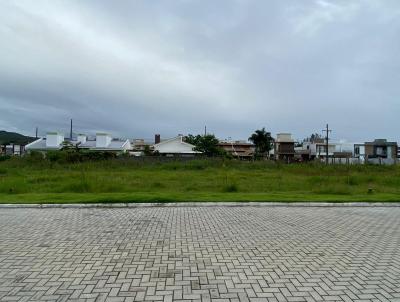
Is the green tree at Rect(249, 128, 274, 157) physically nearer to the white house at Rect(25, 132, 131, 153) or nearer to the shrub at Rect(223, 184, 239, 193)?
the white house at Rect(25, 132, 131, 153)

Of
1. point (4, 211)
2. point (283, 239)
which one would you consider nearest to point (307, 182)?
point (283, 239)

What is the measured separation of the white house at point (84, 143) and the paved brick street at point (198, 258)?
52.4 meters

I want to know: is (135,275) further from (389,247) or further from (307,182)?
(307,182)

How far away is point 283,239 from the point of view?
6.95 meters

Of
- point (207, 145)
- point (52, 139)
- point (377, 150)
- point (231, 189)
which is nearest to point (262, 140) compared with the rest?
point (207, 145)

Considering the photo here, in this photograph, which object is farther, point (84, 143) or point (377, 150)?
point (377, 150)

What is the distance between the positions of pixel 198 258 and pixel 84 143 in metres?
61.4

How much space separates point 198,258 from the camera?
218 inches

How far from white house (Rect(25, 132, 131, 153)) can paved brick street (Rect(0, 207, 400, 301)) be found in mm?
52369

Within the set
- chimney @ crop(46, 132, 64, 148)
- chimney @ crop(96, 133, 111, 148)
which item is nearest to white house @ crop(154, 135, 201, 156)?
chimney @ crop(96, 133, 111, 148)

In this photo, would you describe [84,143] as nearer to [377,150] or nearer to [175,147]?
[175,147]

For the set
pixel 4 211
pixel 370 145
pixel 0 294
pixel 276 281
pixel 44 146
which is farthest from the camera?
pixel 370 145

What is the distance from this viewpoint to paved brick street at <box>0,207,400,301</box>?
4.20 metres

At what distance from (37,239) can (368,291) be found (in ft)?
19.2
